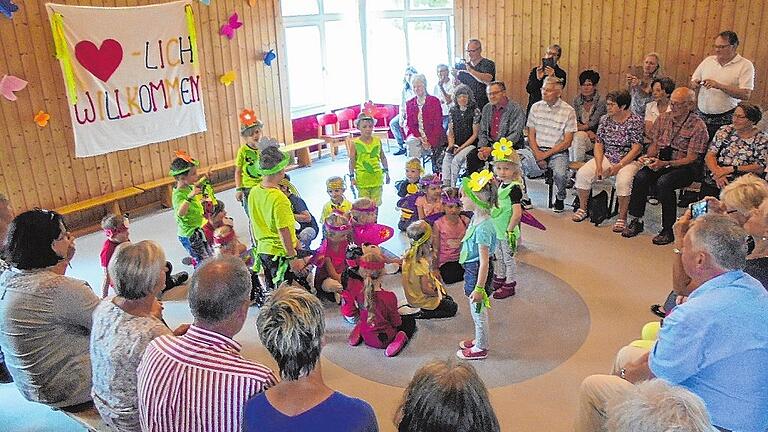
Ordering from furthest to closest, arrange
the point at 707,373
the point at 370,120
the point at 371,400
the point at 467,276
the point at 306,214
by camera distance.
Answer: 1. the point at 370,120
2. the point at 306,214
3. the point at 467,276
4. the point at 371,400
5. the point at 707,373

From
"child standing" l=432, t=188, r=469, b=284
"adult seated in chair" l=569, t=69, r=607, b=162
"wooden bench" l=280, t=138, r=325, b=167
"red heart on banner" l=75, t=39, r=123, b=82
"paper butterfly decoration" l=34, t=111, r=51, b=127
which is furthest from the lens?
"wooden bench" l=280, t=138, r=325, b=167

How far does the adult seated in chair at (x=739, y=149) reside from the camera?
205 inches

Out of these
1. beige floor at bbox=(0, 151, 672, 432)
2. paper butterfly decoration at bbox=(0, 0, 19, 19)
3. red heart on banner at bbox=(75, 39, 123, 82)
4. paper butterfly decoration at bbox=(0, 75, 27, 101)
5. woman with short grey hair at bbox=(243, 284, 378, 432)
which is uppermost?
paper butterfly decoration at bbox=(0, 0, 19, 19)

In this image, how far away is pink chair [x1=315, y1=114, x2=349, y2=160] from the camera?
8992 mm

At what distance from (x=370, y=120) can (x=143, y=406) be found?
3.90 metres

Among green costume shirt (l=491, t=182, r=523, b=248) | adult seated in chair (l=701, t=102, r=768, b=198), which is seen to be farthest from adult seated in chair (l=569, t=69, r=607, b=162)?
green costume shirt (l=491, t=182, r=523, b=248)

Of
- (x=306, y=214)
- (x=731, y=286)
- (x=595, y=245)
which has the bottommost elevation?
(x=595, y=245)

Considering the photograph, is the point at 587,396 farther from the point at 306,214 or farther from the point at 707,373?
the point at 306,214

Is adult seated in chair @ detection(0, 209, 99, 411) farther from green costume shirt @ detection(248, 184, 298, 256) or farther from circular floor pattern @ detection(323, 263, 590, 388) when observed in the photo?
circular floor pattern @ detection(323, 263, 590, 388)

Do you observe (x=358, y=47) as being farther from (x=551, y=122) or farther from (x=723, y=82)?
(x=723, y=82)

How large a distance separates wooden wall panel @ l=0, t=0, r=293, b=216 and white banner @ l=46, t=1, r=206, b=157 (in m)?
0.13

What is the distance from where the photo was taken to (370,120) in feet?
18.4

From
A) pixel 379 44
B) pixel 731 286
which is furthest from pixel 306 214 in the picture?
pixel 379 44

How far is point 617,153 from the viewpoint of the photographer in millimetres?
6121
